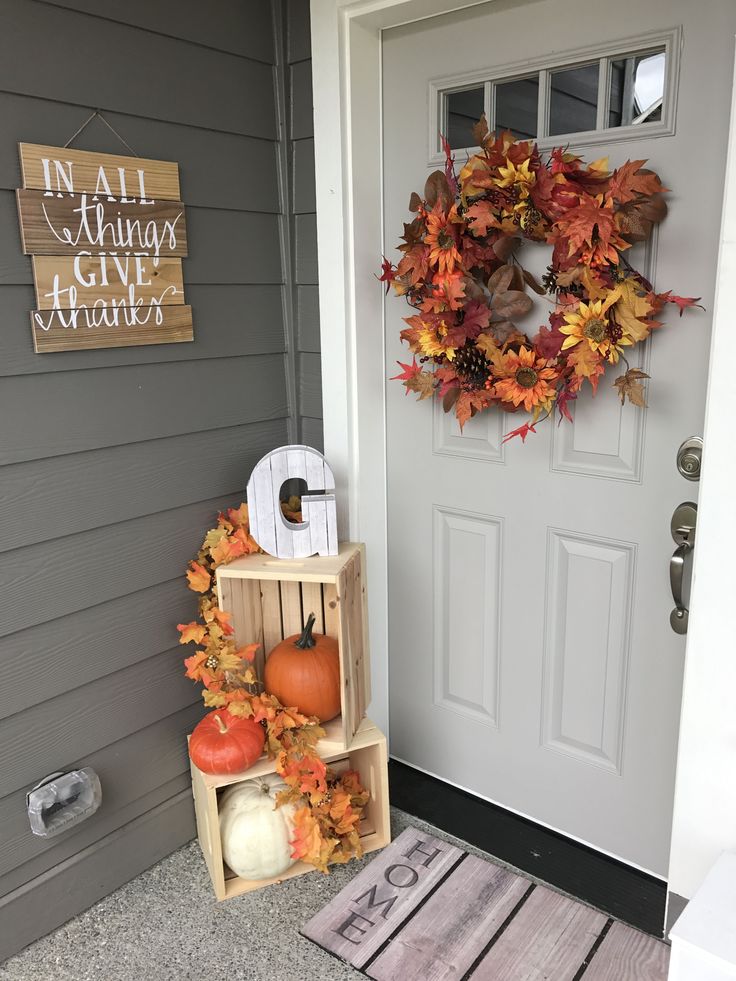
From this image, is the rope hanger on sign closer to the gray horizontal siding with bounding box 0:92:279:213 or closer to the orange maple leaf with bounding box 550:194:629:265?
the gray horizontal siding with bounding box 0:92:279:213

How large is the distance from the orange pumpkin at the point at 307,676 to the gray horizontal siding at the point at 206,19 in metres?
1.37

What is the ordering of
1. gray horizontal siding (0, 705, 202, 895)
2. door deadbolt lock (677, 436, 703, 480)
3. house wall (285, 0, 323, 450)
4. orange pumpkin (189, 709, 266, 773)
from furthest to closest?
house wall (285, 0, 323, 450) → orange pumpkin (189, 709, 266, 773) → gray horizontal siding (0, 705, 202, 895) → door deadbolt lock (677, 436, 703, 480)

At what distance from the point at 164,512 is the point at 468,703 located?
3.16 feet

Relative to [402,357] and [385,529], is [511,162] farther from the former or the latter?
[385,529]

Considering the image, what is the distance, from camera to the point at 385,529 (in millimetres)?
2287

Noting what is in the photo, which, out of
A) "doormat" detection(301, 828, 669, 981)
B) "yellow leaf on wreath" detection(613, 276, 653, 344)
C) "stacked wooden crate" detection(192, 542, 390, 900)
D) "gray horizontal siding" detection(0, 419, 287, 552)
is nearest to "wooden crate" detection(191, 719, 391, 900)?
"stacked wooden crate" detection(192, 542, 390, 900)

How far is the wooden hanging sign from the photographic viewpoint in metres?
1.64

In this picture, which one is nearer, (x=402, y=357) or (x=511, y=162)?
(x=511, y=162)

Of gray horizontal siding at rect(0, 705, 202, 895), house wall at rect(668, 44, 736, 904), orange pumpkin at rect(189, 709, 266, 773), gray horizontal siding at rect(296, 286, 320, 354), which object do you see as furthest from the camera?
gray horizontal siding at rect(296, 286, 320, 354)

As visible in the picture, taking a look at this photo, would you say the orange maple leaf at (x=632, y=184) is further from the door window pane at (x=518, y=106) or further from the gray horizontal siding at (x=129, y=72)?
the gray horizontal siding at (x=129, y=72)

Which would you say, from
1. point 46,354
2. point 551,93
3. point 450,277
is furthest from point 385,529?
point 551,93

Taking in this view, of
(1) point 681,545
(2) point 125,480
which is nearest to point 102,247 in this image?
(2) point 125,480

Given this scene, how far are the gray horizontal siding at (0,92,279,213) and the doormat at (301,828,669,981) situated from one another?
170cm

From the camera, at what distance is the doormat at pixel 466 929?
1.77 m
